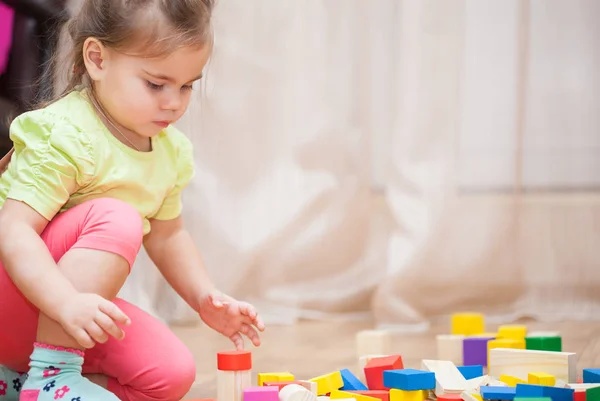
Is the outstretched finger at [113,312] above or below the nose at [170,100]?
below

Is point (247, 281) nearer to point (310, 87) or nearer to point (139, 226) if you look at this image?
point (310, 87)

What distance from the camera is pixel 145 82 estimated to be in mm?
895

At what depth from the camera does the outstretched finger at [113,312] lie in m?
Answer: 0.74

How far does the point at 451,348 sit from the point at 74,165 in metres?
0.67

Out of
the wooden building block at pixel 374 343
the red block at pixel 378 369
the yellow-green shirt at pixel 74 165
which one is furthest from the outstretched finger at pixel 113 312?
the wooden building block at pixel 374 343

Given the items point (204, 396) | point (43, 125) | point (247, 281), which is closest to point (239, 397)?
point (204, 396)

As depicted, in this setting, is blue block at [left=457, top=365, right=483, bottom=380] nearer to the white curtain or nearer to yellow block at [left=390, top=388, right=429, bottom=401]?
yellow block at [left=390, top=388, right=429, bottom=401]

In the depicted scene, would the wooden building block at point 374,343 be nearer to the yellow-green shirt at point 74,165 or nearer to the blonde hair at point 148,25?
the yellow-green shirt at point 74,165

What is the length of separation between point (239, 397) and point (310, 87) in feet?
3.62

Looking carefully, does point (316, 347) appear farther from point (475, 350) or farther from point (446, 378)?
point (446, 378)

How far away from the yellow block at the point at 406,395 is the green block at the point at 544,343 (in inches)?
12.4

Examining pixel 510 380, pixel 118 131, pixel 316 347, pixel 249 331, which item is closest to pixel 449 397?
pixel 510 380

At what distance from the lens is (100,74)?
0.92 m

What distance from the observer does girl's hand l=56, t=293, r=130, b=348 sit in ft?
2.44
